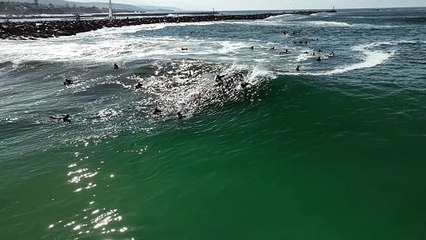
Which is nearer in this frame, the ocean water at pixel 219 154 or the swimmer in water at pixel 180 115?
the ocean water at pixel 219 154

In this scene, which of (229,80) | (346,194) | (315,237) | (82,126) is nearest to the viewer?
(315,237)

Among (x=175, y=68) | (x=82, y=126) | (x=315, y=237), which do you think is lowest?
(x=315, y=237)

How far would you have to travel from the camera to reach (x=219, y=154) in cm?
1959

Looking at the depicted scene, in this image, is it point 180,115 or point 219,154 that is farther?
point 180,115

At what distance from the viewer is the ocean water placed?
14.1 metres

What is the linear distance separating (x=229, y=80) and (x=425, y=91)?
15140 mm

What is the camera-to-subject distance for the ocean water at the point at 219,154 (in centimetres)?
1415

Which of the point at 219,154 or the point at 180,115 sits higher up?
the point at 180,115

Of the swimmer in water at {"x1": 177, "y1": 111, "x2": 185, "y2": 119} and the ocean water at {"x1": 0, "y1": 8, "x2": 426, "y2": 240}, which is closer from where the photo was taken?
the ocean water at {"x1": 0, "y1": 8, "x2": 426, "y2": 240}

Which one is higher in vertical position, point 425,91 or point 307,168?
point 425,91

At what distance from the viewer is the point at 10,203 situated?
15.8 metres

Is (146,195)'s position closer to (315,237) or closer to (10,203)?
(10,203)

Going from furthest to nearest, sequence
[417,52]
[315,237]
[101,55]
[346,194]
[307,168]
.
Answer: [101,55] → [417,52] → [307,168] → [346,194] → [315,237]

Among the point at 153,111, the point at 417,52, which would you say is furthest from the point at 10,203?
the point at 417,52
